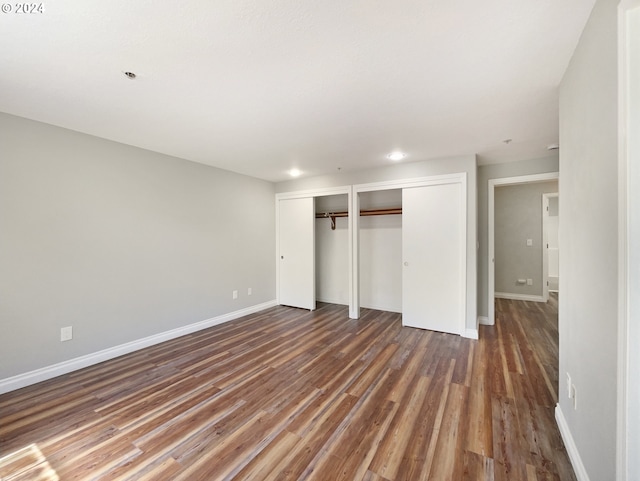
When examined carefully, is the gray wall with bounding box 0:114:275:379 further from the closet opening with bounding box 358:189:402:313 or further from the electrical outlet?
the closet opening with bounding box 358:189:402:313

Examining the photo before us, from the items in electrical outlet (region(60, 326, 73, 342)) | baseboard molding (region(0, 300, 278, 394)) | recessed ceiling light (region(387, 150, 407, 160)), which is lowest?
baseboard molding (region(0, 300, 278, 394))

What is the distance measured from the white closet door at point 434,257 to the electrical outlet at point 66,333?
3.99 metres

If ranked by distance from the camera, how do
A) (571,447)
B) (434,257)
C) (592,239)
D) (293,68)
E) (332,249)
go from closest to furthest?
(592,239) < (571,447) < (293,68) < (434,257) < (332,249)

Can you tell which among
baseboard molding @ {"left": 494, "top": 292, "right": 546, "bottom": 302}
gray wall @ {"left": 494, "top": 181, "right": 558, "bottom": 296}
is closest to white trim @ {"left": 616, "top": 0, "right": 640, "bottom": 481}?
gray wall @ {"left": 494, "top": 181, "right": 558, "bottom": 296}

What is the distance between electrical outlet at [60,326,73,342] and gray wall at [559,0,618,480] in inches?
158

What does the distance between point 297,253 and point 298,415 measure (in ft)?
10.5

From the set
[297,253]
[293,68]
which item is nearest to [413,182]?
[297,253]

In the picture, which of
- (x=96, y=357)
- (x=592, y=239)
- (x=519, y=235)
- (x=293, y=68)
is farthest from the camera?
(x=519, y=235)

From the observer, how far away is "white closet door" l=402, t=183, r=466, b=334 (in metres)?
3.56

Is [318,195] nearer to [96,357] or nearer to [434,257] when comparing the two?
[434,257]

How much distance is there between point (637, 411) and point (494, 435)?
1096mm

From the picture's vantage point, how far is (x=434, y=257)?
12.2 ft

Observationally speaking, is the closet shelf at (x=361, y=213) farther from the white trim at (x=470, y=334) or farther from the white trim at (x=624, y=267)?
the white trim at (x=624, y=267)

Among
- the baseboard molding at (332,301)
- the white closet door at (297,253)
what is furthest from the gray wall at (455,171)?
the baseboard molding at (332,301)
